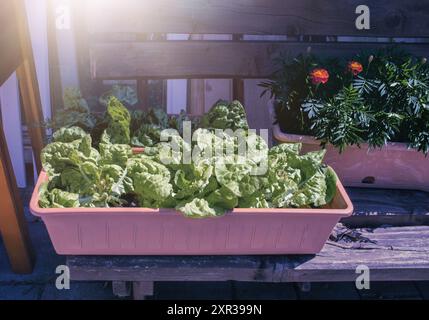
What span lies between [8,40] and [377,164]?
62.1 inches

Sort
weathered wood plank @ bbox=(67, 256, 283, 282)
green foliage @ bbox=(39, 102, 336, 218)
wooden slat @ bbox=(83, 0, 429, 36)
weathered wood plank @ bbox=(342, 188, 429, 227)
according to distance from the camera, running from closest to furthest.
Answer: green foliage @ bbox=(39, 102, 336, 218), weathered wood plank @ bbox=(67, 256, 283, 282), weathered wood plank @ bbox=(342, 188, 429, 227), wooden slat @ bbox=(83, 0, 429, 36)

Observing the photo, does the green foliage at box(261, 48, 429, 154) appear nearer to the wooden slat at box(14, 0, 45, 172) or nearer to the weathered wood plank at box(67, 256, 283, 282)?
the weathered wood plank at box(67, 256, 283, 282)

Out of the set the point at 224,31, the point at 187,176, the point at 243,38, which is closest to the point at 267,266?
the point at 187,176

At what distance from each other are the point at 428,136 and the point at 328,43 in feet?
2.21

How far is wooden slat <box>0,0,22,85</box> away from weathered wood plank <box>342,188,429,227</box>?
147cm

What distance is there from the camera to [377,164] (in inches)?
87.4

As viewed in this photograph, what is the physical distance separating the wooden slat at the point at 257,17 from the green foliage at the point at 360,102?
7.9 inches

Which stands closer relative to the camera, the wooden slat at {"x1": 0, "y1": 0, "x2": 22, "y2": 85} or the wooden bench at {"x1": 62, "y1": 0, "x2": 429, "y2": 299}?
the wooden slat at {"x1": 0, "y1": 0, "x2": 22, "y2": 85}

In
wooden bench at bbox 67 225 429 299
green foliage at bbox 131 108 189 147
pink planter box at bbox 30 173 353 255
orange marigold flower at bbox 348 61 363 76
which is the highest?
orange marigold flower at bbox 348 61 363 76

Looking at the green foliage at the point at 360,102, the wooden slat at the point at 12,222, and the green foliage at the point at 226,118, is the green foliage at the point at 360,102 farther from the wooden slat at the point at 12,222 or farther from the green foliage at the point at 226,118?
the wooden slat at the point at 12,222

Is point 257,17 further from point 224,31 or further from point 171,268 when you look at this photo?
point 171,268

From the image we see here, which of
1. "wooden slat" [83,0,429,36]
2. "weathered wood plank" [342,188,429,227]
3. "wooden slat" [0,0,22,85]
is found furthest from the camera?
"wooden slat" [83,0,429,36]

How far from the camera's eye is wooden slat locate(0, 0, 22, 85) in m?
2.04

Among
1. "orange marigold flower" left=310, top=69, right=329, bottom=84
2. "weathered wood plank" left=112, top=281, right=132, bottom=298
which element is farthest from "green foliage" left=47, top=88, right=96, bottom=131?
"orange marigold flower" left=310, top=69, right=329, bottom=84
